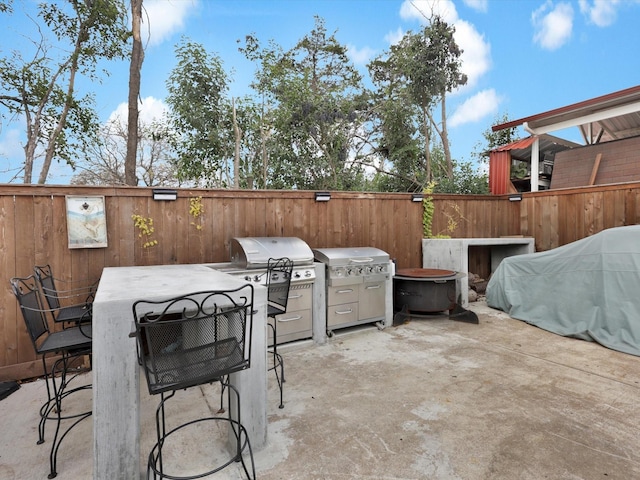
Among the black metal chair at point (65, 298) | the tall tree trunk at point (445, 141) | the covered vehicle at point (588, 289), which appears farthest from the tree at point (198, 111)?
the covered vehicle at point (588, 289)

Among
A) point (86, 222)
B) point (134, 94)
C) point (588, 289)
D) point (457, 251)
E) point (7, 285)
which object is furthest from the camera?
point (134, 94)

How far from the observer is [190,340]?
1.77 m

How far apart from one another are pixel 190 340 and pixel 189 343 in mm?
39

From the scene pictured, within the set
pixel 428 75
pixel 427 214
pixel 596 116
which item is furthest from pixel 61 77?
pixel 596 116

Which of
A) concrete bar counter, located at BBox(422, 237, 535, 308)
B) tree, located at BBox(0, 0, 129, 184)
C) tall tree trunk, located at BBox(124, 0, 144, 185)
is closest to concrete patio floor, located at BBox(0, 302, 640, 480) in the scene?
concrete bar counter, located at BBox(422, 237, 535, 308)

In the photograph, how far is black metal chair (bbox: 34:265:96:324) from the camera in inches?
105

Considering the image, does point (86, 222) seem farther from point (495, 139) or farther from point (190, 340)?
point (495, 139)

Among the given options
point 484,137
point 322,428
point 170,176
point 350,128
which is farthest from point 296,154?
point 322,428

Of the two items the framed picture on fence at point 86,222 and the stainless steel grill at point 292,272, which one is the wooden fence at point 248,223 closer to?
the framed picture on fence at point 86,222

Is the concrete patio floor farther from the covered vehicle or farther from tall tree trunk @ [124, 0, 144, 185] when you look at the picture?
tall tree trunk @ [124, 0, 144, 185]

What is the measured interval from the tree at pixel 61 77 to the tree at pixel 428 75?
736 cm

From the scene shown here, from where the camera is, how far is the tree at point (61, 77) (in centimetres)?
758

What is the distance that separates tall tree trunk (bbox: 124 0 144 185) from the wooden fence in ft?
9.57

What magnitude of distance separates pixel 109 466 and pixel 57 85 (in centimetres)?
927
